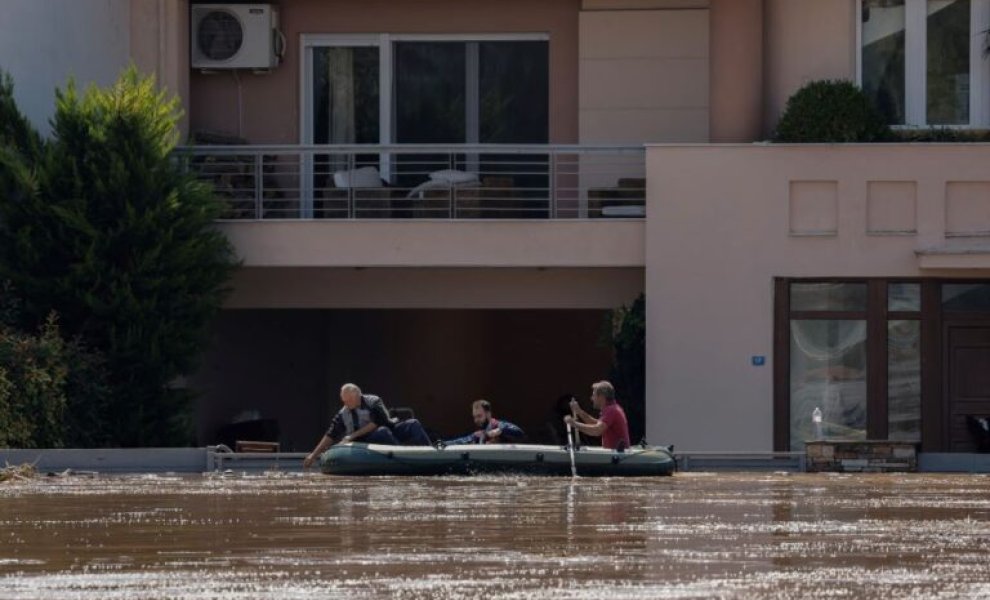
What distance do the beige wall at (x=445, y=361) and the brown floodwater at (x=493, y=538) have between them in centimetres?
909

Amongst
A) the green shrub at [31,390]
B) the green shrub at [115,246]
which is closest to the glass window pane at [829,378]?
the green shrub at [115,246]

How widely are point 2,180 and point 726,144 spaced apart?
7584 mm

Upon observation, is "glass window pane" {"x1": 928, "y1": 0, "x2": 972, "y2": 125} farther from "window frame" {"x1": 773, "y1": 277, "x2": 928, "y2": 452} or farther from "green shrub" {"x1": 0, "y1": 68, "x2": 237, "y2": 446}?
"green shrub" {"x1": 0, "y1": 68, "x2": 237, "y2": 446}

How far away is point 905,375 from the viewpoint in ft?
74.9

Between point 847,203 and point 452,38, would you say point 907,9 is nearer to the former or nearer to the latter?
point 847,203

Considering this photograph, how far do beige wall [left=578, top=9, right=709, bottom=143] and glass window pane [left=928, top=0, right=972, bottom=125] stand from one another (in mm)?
2614

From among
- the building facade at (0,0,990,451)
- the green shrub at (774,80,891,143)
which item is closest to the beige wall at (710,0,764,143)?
the building facade at (0,0,990,451)

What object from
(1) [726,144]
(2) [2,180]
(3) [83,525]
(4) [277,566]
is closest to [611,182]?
(1) [726,144]

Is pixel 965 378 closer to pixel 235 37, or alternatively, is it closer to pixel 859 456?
pixel 859 456

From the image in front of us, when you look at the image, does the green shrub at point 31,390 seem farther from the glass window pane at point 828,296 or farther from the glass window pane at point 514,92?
the glass window pane at point 828,296

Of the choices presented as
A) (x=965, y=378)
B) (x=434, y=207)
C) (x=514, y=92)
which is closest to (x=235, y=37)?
(x=514, y=92)

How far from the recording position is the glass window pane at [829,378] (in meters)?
22.8

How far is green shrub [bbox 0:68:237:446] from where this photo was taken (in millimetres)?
22109

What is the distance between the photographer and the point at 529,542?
14.8 meters
